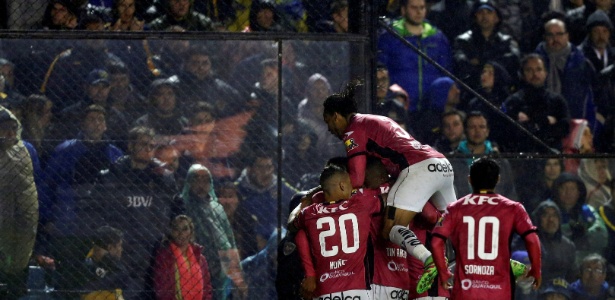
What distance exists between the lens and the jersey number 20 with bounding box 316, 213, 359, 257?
7695mm

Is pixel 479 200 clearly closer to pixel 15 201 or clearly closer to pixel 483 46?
pixel 15 201

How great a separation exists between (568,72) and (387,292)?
414cm

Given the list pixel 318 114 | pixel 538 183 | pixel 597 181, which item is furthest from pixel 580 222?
pixel 318 114

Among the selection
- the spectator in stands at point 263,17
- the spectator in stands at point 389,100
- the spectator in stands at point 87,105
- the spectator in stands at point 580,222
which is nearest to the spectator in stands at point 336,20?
the spectator in stands at point 263,17

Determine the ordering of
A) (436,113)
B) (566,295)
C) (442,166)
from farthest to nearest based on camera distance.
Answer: (436,113), (566,295), (442,166)

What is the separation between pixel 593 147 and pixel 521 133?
2.89ft

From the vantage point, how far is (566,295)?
397 inches

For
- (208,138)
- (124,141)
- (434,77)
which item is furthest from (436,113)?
(124,141)

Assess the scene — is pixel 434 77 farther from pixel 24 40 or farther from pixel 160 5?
pixel 24 40

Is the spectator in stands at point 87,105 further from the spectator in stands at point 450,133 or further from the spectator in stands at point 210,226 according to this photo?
the spectator in stands at point 450,133

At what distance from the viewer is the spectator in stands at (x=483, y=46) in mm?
11148

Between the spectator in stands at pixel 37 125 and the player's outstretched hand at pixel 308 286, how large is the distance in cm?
279

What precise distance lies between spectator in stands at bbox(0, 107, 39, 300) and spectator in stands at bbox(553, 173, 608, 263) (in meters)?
4.60

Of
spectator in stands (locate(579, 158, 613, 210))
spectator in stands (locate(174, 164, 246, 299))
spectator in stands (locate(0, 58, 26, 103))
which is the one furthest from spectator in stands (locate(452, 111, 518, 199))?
spectator in stands (locate(0, 58, 26, 103))
